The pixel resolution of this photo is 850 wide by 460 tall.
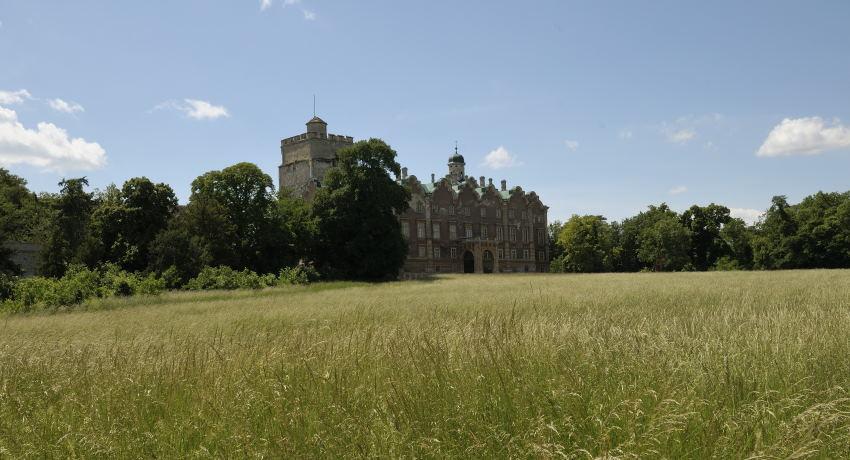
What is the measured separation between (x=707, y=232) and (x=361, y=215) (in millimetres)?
61716

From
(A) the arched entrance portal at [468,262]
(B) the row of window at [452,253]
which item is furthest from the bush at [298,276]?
(A) the arched entrance portal at [468,262]

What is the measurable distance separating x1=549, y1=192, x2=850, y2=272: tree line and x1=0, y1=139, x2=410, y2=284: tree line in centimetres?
4562

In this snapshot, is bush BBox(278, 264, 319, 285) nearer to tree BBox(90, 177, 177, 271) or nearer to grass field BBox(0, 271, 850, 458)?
tree BBox(90, 177, 177, 271)

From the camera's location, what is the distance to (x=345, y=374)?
20.0 ft

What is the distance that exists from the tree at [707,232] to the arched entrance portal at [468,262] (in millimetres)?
34439

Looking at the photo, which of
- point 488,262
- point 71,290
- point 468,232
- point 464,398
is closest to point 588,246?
point 488,262

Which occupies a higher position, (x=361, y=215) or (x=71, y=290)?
(x=361, y=215)

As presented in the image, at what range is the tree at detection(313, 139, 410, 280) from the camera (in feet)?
187

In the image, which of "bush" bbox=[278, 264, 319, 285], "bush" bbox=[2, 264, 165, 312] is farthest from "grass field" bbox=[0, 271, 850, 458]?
"bush" bbox=[278, 264, 319, 285]

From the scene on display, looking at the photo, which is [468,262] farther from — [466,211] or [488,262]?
[466,211]

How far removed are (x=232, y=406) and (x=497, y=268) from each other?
84.6 m

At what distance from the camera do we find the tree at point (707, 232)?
92562mm

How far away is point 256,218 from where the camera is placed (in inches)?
2205

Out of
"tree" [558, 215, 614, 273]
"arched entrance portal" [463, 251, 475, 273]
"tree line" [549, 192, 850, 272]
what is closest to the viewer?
"tree line" [549, 192, 850, 272]
